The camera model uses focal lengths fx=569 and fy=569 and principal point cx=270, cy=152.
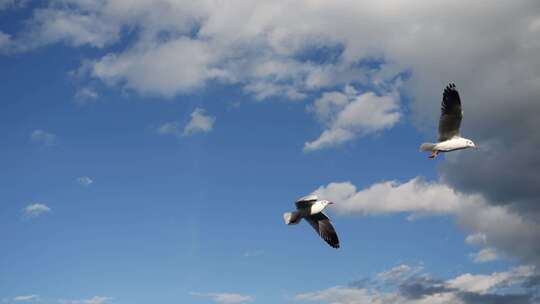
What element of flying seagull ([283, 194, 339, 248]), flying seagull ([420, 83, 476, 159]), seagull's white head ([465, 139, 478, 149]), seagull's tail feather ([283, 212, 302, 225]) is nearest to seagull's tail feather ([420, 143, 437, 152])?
flying seagull ([420, 83, 476, 159])

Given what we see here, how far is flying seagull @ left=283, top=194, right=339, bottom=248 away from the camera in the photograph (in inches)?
1667

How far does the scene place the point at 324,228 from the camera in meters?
46.3

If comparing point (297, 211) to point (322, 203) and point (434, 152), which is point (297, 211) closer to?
point (322, 203)

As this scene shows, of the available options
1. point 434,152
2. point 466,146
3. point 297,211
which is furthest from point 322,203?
point 466,146

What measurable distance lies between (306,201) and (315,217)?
4.94 metres

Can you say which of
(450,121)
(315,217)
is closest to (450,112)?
(450,121)

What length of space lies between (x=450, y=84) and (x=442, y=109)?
233cm

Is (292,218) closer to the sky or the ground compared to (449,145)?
closer to the ground

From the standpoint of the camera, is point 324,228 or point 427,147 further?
point 324,228

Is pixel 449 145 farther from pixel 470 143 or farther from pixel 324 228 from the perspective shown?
pixel 324 228

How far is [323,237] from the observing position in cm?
4594

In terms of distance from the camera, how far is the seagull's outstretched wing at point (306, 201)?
40625 millimetres

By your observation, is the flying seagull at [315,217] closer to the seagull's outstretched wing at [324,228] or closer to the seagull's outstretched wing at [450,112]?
the seagull's outstretched wing at [324,228]

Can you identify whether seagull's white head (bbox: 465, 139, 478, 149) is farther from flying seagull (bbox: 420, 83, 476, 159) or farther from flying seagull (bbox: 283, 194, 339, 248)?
flying seagull (bbox: 283, 194, 339, 248)
